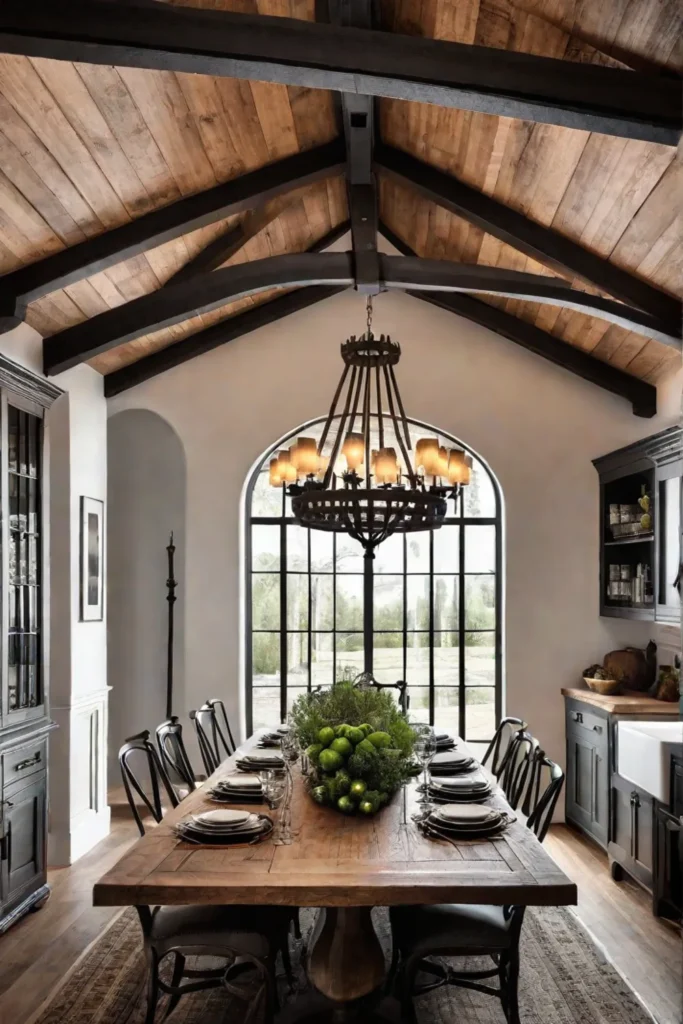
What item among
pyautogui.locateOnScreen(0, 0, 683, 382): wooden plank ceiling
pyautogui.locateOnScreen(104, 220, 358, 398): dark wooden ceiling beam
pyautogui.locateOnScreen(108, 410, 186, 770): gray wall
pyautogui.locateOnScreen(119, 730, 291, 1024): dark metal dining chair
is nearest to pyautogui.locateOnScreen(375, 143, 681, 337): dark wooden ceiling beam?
pyautogui.locateOnScreen(0, 0, 683, 382): wooden plank ceiling

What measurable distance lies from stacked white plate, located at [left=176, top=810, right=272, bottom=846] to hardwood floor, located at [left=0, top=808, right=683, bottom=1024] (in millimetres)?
1029

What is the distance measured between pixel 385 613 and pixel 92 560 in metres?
2.06

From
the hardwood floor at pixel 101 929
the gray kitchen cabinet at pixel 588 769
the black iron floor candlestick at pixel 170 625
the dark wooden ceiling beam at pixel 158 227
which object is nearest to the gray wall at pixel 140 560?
the black iron floor candlestick at pixel 170 625

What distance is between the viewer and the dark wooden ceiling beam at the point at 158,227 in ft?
13.7

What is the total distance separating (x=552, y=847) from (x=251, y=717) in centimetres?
221

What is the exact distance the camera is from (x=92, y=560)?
5.75m

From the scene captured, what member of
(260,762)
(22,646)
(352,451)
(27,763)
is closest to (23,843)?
(27,763)

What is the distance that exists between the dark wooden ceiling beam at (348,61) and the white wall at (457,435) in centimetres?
357

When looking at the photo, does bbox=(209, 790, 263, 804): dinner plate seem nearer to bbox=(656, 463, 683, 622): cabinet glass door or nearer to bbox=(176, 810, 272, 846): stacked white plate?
bbox=(176, 810, 272, 846): stacked white plate

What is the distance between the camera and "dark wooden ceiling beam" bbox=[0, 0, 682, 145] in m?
2.58

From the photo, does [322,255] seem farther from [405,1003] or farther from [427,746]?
[405,1003]

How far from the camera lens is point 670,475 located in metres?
5.02

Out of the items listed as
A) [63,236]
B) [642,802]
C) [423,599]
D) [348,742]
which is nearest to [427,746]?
[348,742]

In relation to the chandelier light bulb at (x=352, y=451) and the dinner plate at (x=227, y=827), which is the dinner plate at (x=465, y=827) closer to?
the dinner plate at (x=227, y=827)
